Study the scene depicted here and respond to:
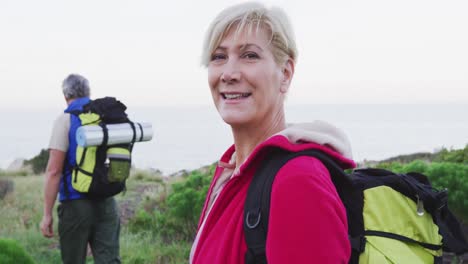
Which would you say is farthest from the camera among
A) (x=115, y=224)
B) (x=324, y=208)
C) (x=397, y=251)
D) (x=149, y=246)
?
(x=149, y=246)

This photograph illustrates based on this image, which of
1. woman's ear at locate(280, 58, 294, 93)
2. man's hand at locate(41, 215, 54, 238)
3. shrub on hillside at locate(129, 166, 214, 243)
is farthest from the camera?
shrub on hillside at locate(129, 166, 214, 243)

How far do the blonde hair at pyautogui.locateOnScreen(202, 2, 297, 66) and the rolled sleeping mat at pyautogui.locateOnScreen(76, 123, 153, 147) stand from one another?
113 inches

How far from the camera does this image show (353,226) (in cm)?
177

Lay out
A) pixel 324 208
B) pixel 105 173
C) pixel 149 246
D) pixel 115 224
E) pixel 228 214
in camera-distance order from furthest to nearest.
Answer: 1. pixel 149 246
2. pixel 115 224
3. pixel 105 173
4. pixel 228 214
5. pixel 324 208

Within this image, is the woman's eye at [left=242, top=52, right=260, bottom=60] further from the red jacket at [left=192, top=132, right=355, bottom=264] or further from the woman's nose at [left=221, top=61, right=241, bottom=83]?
the red jacket at [left=192, top=132, right=355, bottom=264]

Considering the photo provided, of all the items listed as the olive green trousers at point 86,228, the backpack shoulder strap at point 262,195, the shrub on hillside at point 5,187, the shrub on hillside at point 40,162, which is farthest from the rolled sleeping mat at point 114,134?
the shrub on hillside at point 40,162

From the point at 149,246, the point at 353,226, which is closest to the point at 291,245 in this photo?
the point at 353,226

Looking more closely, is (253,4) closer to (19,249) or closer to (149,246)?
(19,249)

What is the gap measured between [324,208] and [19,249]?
2.58m

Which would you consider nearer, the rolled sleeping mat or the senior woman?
the senior woman

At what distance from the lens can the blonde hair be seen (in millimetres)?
1959

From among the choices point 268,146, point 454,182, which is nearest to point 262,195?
point 268,146

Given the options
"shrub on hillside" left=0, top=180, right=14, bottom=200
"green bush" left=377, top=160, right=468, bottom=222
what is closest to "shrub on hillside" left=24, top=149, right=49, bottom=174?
"shrub on hillside" left=0, top=180, right=14, bottom=200

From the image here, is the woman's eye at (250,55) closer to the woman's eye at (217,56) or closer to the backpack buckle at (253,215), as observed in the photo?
the woman's eye at (217,56)
